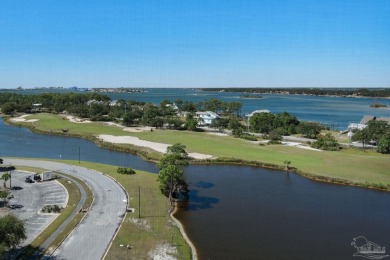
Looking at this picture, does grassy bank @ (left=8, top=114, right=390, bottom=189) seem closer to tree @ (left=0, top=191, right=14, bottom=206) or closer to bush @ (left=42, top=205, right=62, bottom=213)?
tree @ (left=0, top=191, right=14, bottom=206)

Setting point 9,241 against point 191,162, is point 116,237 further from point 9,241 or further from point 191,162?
point 191,162

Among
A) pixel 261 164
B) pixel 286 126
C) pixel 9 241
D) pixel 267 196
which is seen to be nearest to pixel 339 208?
pixel 267 196

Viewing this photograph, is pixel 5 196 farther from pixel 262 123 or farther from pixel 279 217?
pixel 262 123

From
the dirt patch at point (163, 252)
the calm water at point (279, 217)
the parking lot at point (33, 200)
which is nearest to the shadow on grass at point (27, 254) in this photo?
the parking lot at point (33, 200)

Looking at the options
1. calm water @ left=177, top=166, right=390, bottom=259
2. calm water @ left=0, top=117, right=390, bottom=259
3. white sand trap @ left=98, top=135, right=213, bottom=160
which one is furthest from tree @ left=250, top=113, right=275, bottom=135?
calm water @ left=177, top=166, right=390, bottom=259

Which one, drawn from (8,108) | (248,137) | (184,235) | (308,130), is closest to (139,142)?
(248,137)
